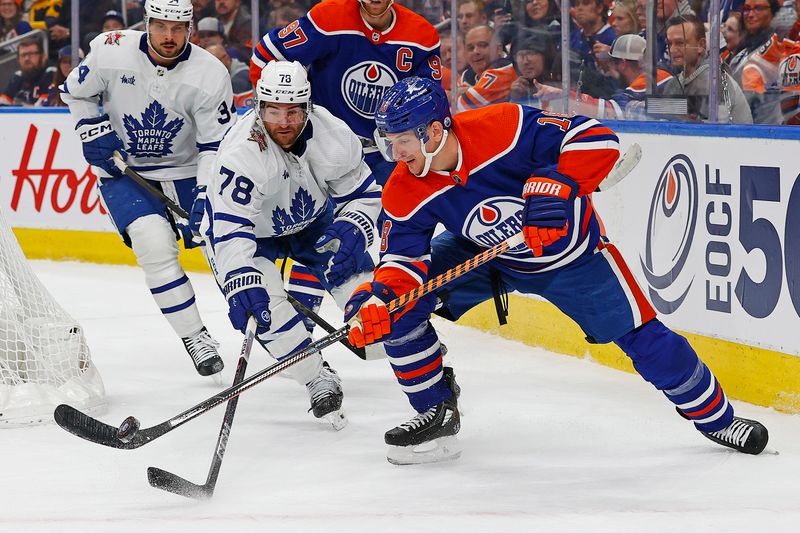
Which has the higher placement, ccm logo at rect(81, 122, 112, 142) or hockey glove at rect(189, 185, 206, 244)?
ccm logo at rect(81, 122, 112, 142)

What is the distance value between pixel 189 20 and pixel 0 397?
140cm

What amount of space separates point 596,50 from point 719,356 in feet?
4.71

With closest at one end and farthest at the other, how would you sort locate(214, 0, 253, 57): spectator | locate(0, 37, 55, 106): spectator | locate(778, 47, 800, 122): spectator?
locate(778, 47, 800, 122): spectator
locate(214, 0, 253, 57): spectator
locate(0, 37, 55, 106): spectator

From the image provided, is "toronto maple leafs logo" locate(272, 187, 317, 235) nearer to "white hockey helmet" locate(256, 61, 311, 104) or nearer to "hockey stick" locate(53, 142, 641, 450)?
"white hockey helmet" locate(256, 61, 311, 104)

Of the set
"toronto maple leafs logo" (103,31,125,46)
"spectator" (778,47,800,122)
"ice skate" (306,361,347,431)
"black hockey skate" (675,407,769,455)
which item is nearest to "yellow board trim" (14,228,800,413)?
"black hockey skate" (675,407,769,455)

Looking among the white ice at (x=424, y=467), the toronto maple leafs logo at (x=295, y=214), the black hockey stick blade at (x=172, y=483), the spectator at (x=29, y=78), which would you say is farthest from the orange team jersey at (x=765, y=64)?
the spectator at (x=29, y=78)

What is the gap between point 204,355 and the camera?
3865 mm

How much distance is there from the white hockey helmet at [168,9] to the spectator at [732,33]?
5.82 ft

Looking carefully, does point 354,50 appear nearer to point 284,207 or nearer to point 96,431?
point 284,207

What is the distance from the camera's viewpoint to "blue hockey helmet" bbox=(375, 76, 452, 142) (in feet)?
8.78

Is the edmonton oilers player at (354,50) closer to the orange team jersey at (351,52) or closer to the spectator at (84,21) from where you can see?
the orange team jersey at (351,52)

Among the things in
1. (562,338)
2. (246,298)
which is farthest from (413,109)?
(562,338)

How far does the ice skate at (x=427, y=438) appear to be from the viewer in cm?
292

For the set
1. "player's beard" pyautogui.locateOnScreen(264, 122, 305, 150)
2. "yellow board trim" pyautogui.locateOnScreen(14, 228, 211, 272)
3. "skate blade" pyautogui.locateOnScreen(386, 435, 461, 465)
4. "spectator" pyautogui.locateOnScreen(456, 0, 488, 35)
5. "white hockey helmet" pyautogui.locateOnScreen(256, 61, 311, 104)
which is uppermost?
"white hockey helmet" pyautogui.locateOnScreen(256, 61, 311, 104)
